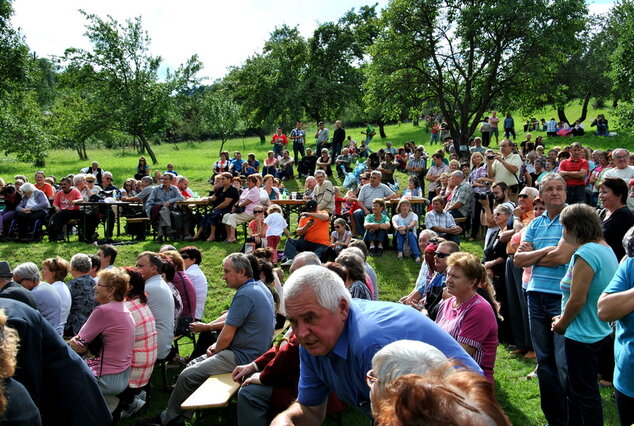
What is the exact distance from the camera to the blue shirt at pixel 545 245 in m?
4.34

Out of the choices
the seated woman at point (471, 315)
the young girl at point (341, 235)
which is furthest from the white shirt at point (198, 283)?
the seated woman at point (471, 315)

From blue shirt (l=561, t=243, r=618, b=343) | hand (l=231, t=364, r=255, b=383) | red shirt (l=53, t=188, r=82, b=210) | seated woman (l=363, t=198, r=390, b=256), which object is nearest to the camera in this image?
blue shirt (l=561, t=243, r=618, b=343)

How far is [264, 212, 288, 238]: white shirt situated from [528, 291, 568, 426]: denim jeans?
7.41 m

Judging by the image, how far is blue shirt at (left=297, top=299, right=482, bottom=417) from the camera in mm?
2369

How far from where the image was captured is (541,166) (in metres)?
14.7

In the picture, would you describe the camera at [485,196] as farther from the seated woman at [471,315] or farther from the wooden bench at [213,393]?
the wooden bench at [213,393]

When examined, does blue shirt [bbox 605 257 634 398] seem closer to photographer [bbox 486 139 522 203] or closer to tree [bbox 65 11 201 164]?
photographer [bbox 486 139 522 203]

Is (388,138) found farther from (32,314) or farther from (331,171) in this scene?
(32,314)

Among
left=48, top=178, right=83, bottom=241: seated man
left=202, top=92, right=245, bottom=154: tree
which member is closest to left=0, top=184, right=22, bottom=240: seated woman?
left=48, top=178, right=83, bottom=241: seated man

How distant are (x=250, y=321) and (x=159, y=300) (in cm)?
124

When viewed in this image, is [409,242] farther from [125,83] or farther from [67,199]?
[125,83]

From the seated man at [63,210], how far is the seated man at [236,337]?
9.19 meters

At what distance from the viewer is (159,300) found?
5.81m

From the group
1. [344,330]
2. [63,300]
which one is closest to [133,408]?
[63,300]
